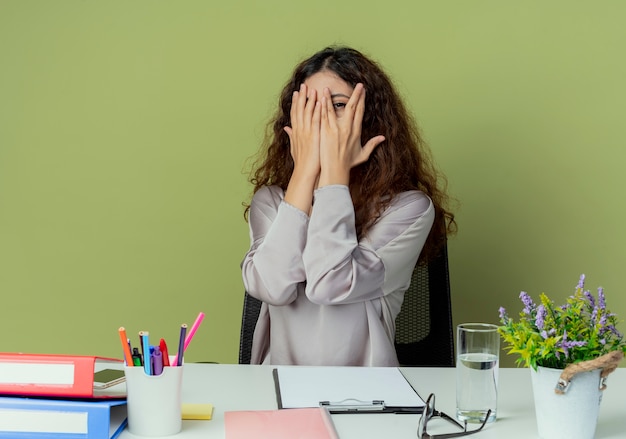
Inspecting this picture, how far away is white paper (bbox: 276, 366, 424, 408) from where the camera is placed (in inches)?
46.6

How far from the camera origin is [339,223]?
1610 mm

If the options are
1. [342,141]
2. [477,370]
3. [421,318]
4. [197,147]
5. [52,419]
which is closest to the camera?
[52,419]

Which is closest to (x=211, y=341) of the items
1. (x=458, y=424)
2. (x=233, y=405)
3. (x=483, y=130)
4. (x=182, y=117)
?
(x=182, y=117)

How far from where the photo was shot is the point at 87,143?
238cm

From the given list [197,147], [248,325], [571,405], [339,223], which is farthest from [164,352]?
[197,147]

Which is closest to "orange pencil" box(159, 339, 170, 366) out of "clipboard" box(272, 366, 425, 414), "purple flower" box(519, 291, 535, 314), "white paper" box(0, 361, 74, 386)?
"white paper" box(0, 361, 74, 386)

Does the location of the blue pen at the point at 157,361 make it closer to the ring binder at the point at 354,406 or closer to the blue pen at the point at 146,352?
the blue pen at the point at 146,352

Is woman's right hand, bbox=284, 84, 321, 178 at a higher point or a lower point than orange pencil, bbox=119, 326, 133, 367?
higher

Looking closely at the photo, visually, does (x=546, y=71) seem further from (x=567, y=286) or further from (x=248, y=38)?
(x=248, y=38)

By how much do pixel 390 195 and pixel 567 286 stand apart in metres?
0.78

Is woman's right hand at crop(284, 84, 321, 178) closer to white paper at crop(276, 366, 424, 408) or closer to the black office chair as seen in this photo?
the black office chair

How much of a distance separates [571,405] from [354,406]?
31cm

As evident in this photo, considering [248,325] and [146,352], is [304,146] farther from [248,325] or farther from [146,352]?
[146,352]

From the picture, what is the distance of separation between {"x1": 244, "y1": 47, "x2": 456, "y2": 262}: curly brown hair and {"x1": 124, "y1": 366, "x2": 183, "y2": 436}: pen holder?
2.65 ft
